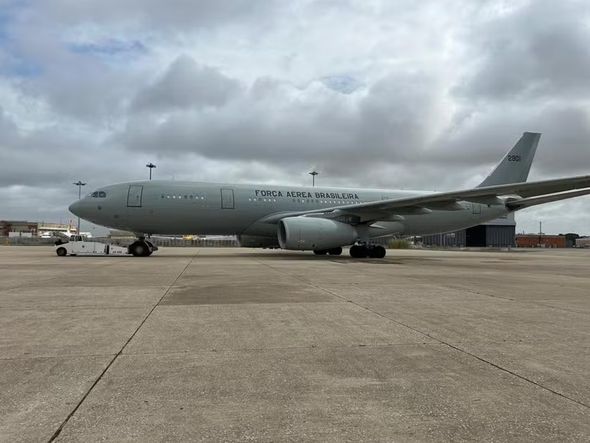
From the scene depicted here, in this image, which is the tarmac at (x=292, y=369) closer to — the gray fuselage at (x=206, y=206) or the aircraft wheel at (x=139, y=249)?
the gray fuselage at (x=206, y=206)

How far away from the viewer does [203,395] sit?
3.63 meters

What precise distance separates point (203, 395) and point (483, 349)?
3030mm

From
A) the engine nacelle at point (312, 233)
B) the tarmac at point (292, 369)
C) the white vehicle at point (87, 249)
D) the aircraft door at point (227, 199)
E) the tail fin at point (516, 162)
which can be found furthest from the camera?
the tail fin at point (516, 162)

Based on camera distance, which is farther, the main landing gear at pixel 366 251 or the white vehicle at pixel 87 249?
the white vehicle at pixel 87 249

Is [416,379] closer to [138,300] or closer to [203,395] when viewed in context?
[203,395]

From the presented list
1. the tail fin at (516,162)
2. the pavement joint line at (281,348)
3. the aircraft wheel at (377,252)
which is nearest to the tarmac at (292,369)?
the pavement joint line at (281,348)

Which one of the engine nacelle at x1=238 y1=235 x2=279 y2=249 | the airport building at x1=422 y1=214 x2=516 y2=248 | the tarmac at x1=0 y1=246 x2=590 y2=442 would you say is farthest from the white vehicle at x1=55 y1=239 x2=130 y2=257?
the airport building at x1=422 y1=214 x2=516 y2=248

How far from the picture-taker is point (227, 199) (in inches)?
949

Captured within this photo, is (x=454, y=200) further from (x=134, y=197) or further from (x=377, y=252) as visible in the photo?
(x=134, y=197)

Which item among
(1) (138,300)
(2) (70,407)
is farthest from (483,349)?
(1) (138,300)

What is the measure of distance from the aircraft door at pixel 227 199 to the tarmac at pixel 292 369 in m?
15.5

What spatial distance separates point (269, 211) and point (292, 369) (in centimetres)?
2069

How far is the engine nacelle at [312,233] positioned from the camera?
2181 centimetres

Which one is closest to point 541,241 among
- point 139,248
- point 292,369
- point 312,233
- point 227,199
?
point 312,233
